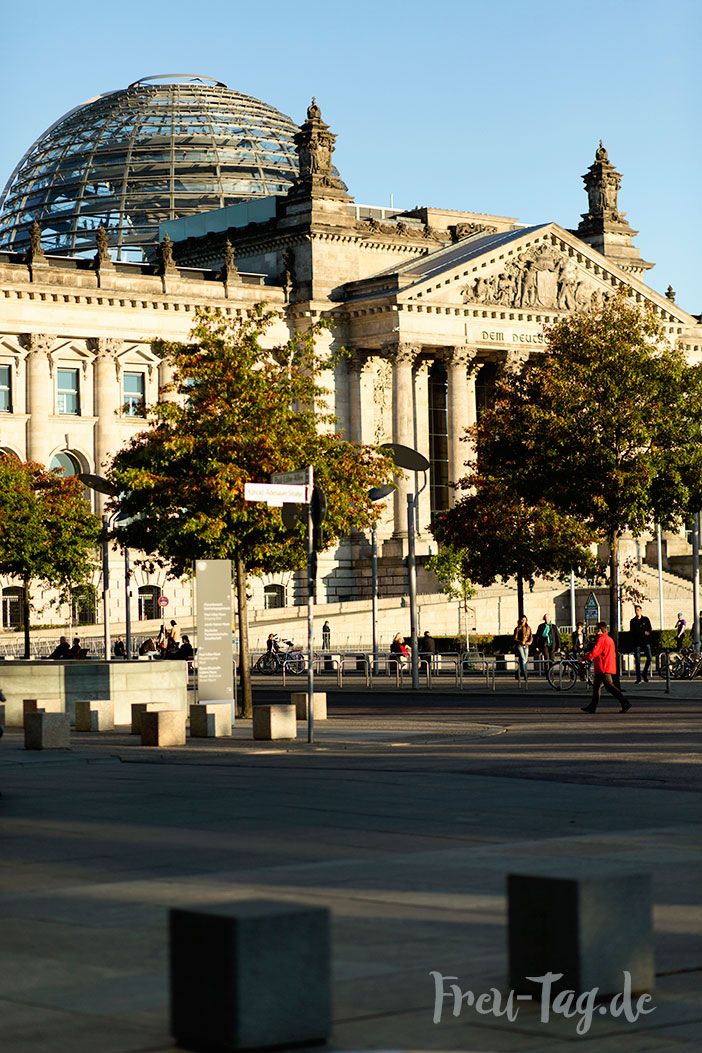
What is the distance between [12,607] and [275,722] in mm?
53120

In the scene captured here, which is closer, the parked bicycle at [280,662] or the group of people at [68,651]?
the group of people at [68,651]

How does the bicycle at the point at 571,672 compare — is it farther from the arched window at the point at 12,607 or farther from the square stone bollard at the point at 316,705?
the arched window at the point at 12,607

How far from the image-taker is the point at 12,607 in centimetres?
7975

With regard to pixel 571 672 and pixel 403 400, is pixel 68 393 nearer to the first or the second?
pixel 403 400

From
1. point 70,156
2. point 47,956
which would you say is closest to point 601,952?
point 47,956

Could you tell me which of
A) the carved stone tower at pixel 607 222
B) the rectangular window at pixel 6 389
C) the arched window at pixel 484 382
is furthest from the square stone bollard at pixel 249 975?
the carved stone tower at pixel 607 222

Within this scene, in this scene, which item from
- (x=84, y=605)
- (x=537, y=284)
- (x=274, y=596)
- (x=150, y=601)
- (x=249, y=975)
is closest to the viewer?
(x=249, y=975)

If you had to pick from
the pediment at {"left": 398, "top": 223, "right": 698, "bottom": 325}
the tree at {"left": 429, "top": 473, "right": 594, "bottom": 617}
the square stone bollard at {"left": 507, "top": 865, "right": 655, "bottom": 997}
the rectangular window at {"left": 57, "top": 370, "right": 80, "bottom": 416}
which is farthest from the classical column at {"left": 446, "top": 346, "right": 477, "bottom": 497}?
the square stone bollard at {"left": 507, "top": 865, "right": 655, "bottom": 997}

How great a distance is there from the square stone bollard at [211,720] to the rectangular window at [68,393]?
5707cm

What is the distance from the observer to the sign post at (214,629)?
3144 centimetres

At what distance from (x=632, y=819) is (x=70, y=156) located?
314ft

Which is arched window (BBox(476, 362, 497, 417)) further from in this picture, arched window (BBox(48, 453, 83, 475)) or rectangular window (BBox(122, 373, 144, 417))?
arched window (BBox(48, 453, 83, 475))

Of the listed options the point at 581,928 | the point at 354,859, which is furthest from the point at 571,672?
the point at 581,928

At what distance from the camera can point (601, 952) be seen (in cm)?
823
